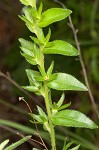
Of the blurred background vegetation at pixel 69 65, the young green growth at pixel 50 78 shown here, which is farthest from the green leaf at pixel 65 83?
the blurred background vegetation at pixel 69 65

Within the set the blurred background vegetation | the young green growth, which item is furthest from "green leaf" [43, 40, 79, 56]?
the blurred background vegetation

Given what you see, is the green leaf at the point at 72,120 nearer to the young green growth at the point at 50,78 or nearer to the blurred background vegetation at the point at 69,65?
the young green growth at the point at 50,78

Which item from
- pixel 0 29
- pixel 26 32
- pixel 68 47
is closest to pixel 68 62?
pixel 26 32

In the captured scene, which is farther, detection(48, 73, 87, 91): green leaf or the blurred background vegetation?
the blurred background vegetation

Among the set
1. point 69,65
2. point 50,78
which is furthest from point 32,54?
point 69,65

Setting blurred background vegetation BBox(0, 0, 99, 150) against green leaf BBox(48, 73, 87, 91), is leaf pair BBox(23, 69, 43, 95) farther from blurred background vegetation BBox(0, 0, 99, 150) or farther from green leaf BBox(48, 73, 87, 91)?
blurred background vegetation BBox(0, 0, 99, 150)
